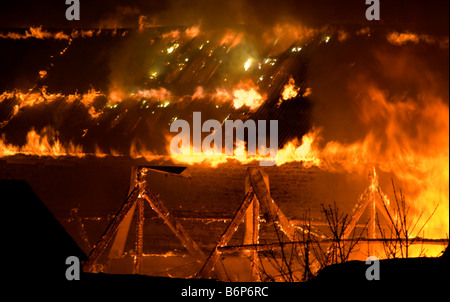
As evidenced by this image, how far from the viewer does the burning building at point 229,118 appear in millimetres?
12523

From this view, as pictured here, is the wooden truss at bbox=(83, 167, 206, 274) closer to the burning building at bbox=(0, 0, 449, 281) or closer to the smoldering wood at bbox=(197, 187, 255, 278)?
the smoldering wood at bbox=(197, 187, 255, 278)

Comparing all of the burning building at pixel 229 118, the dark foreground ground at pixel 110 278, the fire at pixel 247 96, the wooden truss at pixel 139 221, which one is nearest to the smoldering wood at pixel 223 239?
the wooden truss at pixel 139 221

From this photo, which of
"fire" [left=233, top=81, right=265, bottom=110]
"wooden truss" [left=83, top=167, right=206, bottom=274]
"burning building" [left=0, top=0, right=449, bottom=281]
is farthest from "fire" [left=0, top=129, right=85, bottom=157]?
A: "wooden truss" [left=83, top=167, right=206, bottom=274]

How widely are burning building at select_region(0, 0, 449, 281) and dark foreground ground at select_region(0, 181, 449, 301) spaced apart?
16.4 feet

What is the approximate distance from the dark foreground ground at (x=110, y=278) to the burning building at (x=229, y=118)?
4.99m

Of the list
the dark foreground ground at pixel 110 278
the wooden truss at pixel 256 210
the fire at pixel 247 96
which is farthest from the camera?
the fire at pixel 247 96

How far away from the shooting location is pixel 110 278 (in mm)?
6641

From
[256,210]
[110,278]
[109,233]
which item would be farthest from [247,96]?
[110,278]

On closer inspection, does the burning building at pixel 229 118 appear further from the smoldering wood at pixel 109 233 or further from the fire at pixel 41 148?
the smoldering wood at pixel 109 233

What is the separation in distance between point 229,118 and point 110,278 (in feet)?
23.3

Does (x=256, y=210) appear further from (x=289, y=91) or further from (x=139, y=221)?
(x=289, y=91)

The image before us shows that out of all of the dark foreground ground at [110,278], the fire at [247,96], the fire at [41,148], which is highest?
the fire at [247,96]

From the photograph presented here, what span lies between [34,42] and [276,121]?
25.2 ft

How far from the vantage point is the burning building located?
1252 cm
